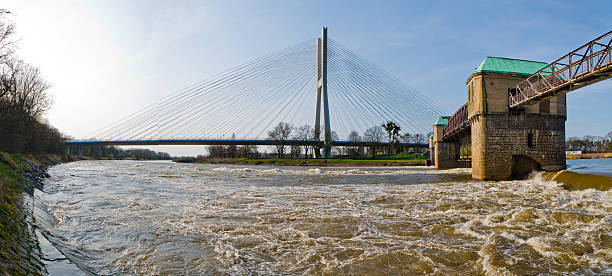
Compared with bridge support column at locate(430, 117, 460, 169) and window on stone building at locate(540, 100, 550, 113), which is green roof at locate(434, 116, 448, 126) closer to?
bridge support column at locate(430, 117, 460, 169)

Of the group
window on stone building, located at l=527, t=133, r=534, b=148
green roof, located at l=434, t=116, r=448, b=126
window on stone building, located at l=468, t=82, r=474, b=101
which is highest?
window on stone building, located at l=468, t=82, r=474, b=101

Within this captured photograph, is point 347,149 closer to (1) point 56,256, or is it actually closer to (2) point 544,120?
(2) point 544,120

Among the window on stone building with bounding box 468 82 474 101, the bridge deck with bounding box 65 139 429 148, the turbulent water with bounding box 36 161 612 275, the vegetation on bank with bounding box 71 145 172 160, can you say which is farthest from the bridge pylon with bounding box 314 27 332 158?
the vegetation on bank with bounding box 71 145 172 160

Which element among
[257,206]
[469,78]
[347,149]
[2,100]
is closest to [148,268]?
[257,206]

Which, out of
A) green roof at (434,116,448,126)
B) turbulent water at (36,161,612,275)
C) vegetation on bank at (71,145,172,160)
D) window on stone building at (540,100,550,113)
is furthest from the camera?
vegetation on bank at (71,145,172,160)

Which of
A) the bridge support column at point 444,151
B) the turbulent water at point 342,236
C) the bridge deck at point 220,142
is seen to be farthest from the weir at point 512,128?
the bridge deck at point 220,142

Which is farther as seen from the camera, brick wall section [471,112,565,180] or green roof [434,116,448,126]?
green roof [434,116,448,126]

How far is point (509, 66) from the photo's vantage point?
1906cm

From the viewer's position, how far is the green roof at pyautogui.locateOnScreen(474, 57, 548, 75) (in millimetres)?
18625

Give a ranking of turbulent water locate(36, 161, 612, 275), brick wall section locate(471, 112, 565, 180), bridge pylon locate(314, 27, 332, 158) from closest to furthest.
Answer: turbulent water locate(36, 161, 612, 275), brick wall section locate(471, 112, 565, 180), bridge pylon locate(314, 27, 332, 158)

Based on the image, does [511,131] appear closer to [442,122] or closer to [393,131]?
[442,122]

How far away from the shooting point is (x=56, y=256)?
449cm

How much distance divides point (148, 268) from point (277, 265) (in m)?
1.98

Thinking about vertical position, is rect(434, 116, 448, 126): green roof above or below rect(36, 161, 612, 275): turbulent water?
above
